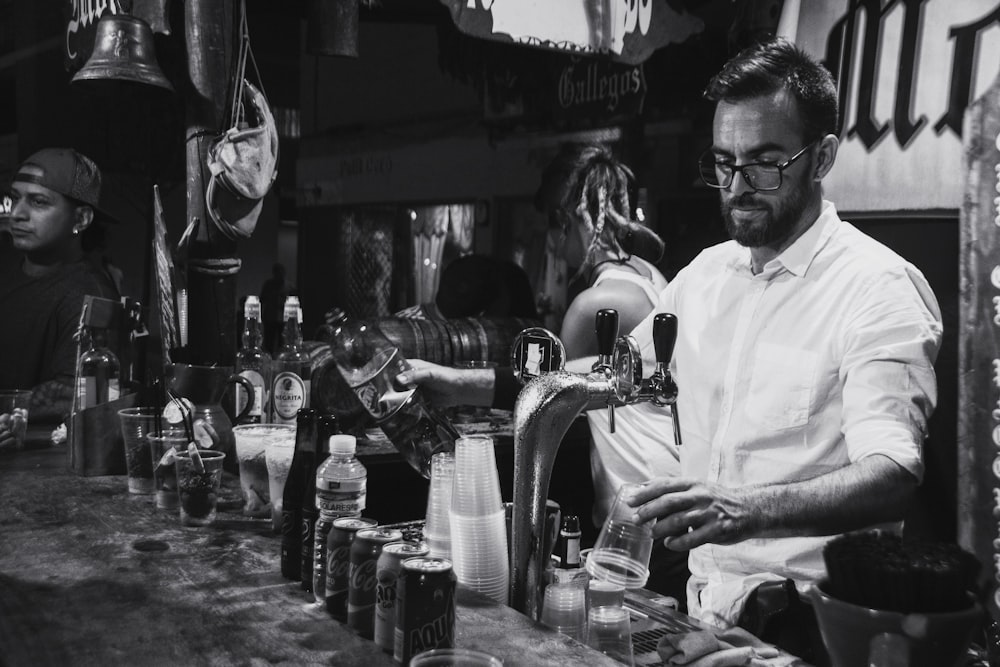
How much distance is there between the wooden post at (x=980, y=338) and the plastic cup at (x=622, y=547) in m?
1.59

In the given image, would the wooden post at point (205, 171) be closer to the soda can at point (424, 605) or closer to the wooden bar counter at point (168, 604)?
the wooden bar counter at point (168, 604)

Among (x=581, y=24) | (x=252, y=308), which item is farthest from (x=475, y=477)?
(x=581, y=24)

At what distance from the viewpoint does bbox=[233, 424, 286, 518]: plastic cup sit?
209 centimetres

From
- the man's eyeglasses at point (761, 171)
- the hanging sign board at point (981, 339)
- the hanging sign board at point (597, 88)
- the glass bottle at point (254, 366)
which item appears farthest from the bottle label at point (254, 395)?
the hanging sign board at point (597, 88)

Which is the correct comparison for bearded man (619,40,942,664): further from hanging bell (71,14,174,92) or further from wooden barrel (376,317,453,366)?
hanging bell (71,14,174,92)

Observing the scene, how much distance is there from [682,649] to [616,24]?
2.86m

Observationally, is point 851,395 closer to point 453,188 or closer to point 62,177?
point 62,177

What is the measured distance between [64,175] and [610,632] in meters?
3.54

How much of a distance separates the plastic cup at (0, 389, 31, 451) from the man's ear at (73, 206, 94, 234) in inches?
52.3

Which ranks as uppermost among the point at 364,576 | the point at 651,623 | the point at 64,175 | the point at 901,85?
the point at 901,85

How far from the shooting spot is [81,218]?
405 centimetres

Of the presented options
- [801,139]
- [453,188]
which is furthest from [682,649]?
[453,188]

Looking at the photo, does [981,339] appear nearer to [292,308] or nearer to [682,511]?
[682,511]

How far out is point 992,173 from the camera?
8.18 feet
